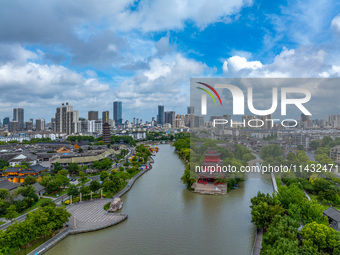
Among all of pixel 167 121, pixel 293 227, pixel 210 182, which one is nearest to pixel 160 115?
pixel 167 121

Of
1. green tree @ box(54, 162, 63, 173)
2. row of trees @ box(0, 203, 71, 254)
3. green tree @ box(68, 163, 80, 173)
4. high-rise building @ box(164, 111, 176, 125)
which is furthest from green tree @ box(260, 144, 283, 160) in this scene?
high-rise building @ box(164, 111, 176, 125)

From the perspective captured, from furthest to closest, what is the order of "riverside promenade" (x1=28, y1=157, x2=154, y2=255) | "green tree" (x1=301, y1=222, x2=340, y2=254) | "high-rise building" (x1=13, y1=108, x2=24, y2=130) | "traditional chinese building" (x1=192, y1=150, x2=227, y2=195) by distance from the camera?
"high-rise building" (x1=13, y1=108, x2=24, y2=130) < "traditional chinese building" (x1=192, y1=150, x2=227, y2=195) < "riverside promenade" (x1=28, y1=157, x2=154, y2=255) < "green tree" (x1=301, y1=222, x2=340, y2=254)

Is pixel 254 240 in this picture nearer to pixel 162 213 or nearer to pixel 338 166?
pixel 162 213

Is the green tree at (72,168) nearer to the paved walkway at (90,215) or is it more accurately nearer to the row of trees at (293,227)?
the paved walkway at (90,215)

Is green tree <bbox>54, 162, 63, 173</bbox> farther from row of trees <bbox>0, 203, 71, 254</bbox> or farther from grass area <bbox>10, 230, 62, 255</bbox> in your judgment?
grass area <bbox>10, 230, 62, 255</bbox>

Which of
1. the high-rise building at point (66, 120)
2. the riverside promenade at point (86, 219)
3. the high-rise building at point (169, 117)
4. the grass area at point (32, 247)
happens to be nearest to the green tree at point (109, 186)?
the riverside promenade at point (86, 219)
